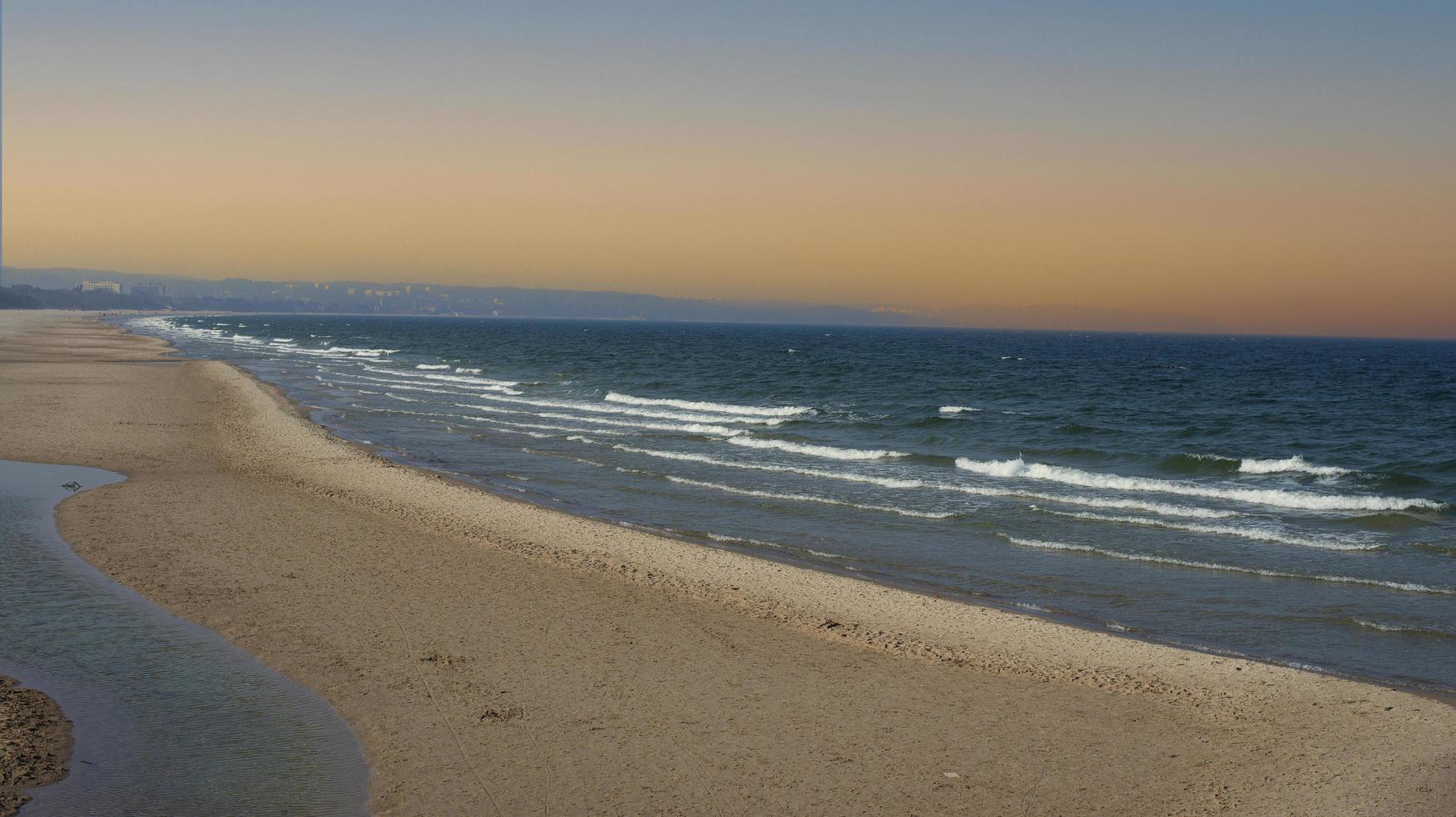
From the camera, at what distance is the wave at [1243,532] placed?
19188mm

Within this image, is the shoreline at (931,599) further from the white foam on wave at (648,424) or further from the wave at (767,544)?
the white foam on wave at (648,424)

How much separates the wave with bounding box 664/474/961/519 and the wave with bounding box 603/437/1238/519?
2.49 meters

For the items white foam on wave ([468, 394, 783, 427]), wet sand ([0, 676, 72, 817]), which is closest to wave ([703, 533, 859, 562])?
wet sand ([0, 676, 72, 817])

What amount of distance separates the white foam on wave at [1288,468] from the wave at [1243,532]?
840 cm

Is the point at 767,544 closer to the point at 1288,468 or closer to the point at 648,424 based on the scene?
the point at 1288,468

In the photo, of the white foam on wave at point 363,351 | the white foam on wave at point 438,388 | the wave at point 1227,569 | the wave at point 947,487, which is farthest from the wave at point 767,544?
the white foam on wave at point 363,351

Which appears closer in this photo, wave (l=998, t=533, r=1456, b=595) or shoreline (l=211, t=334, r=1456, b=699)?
shoreline (l=211, t=334, r=1456, b=699)

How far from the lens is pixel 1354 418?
43.2 m

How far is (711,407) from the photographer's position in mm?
45500

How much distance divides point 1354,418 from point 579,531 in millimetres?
38116

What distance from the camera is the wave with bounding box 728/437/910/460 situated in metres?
30.6

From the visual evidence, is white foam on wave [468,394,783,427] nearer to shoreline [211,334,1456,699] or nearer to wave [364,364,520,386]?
wave [364,364,520,386]

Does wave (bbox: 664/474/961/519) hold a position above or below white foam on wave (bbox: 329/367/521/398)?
above

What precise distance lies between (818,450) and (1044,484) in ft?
25.5
